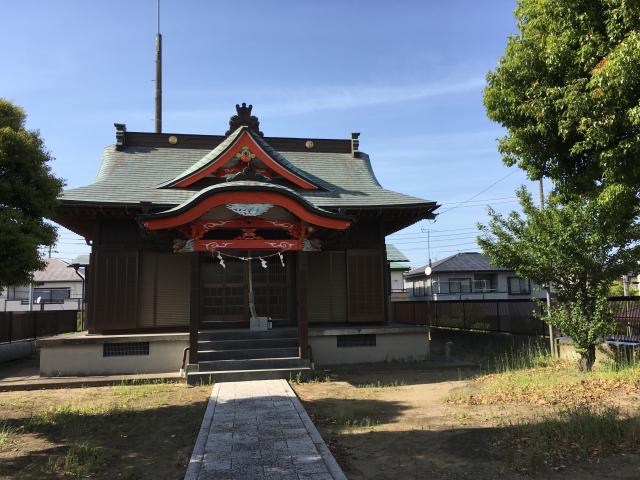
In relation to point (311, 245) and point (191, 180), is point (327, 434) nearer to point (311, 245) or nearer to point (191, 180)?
point (311, 245)

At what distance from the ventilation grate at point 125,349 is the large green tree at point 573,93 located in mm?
9780

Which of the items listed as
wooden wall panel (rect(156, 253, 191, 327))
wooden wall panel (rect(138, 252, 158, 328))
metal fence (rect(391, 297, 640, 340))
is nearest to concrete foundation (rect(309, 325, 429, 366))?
metal fence (rect(391, 297, 640, 340))

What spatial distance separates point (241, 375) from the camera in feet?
35.3

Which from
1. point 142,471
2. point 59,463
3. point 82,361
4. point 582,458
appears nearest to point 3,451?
point 59,463

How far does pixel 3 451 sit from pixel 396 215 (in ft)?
34.3

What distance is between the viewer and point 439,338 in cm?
1861

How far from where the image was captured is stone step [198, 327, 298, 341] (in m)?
12.3

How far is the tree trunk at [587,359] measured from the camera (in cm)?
1028

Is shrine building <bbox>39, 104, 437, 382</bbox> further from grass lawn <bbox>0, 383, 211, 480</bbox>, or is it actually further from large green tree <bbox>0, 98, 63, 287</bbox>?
large green tree <bbox>0, 98, 63, 287</bbox>

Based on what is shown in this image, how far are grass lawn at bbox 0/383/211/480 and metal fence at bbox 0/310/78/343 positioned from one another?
21.1ft

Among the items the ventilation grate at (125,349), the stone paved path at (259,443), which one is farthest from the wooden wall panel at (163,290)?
the stone paved path at (259,443)

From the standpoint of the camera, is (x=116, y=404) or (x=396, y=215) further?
(x=396, y=215)

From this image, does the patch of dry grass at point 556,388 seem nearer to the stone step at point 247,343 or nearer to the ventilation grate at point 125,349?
the stone step at point 247,343

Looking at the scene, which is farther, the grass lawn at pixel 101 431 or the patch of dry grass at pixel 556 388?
the patch of dry grass at pixel 556 388
